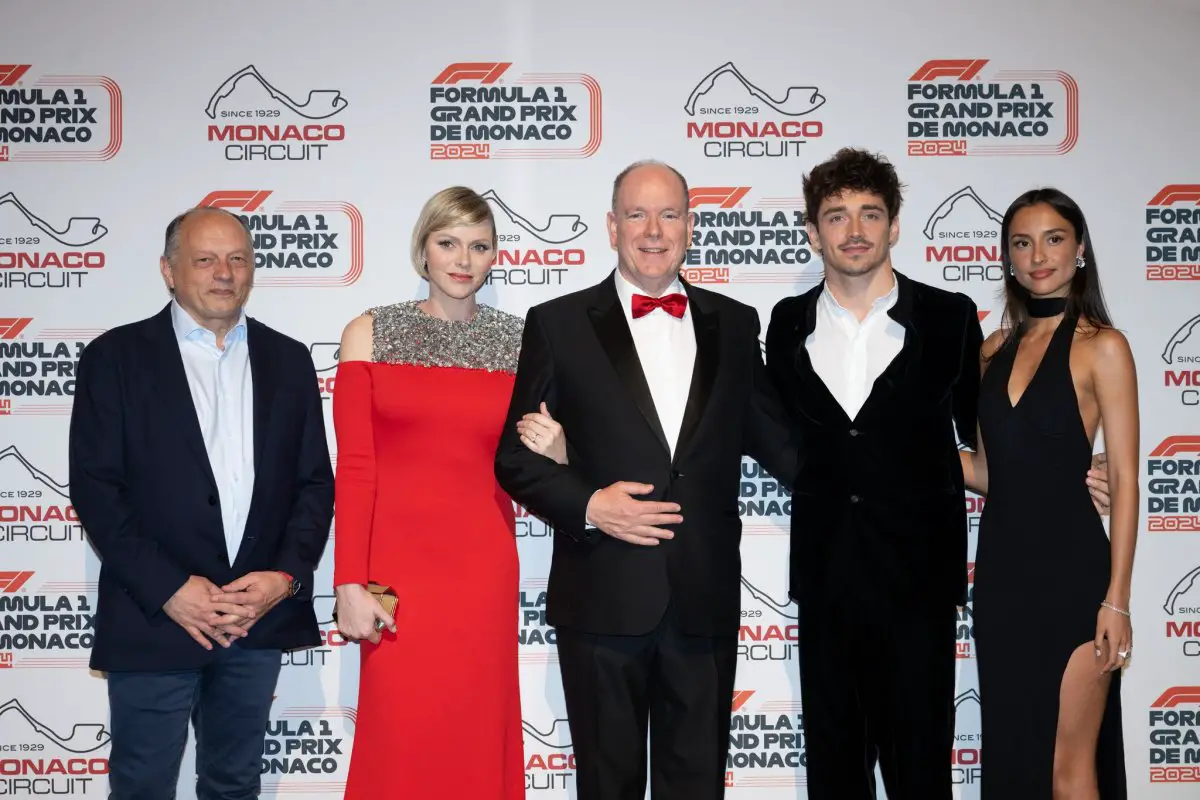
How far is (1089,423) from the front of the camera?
2701mm

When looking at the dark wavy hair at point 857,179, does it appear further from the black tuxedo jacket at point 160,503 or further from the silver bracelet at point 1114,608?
the black tuxedo jacket at point 160,503

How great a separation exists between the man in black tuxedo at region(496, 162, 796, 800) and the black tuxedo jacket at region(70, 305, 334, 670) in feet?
2.58

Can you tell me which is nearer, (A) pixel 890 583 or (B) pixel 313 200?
(A) pixel 890 583

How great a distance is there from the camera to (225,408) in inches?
111

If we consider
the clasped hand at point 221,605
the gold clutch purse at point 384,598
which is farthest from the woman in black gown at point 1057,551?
the clasped hand at point 221,605

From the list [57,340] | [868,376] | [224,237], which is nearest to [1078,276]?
[868,376]

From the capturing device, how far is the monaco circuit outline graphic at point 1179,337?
3566mm

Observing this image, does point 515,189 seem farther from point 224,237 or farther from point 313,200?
point 224,237

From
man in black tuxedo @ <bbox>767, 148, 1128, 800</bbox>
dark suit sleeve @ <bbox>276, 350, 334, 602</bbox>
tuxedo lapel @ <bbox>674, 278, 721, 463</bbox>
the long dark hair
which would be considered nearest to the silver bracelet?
man in black tuxedo @ <bbox>767, 148, 1128, 800</bbox>

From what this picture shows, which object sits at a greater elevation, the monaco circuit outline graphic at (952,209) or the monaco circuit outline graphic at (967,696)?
the monaco circuit outline graphic at (952,209)

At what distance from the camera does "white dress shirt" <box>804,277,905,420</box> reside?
270cm

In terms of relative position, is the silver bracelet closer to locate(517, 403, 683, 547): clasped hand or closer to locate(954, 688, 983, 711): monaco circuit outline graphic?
locate(954, 688, 983, 711): monaco circuit outline graphic

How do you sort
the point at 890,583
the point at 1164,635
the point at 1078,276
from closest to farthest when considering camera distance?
1. the point at 890,583
2. the point at 1078,276
3. the point at 1164,635

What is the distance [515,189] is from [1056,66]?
2.22 m
